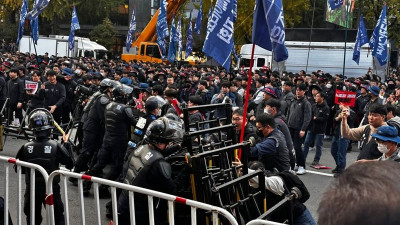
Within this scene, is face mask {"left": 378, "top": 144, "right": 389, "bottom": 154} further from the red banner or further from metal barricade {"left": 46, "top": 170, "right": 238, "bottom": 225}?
the red banner

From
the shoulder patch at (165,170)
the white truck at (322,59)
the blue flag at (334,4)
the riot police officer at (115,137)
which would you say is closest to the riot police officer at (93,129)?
the riot police officer at (115,137)

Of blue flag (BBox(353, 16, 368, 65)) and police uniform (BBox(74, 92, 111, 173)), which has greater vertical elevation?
blue flag (BBox(353, 16, 368, 65))

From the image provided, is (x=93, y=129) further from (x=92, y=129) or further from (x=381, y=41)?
(x=381, y=41)

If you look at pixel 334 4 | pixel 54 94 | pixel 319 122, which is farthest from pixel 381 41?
pixel 54 94

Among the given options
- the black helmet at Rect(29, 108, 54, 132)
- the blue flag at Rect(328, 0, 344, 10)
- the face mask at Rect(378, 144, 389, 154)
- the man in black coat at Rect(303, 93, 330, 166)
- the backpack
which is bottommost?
the man in black coat at Rect(303, 93, 330, 166)

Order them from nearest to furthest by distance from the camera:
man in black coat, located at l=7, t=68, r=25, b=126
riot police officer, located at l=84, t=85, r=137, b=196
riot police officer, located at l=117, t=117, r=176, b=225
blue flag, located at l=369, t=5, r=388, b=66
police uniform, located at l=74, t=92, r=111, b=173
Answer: riot police officer, located at l=117, t=117, r=176, b=225, riot police officer, located at l=84, t=85, r=137, b=196, police uniform, located at l=74, t=92, r=111, b=173, man in black coat, located at l=7, t=68, r=25, b=126, blue flag, located at l=369, t=5, r=388, b=66

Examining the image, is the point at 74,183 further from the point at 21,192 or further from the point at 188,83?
the point at 188,83

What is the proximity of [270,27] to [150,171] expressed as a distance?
2227 millimetres

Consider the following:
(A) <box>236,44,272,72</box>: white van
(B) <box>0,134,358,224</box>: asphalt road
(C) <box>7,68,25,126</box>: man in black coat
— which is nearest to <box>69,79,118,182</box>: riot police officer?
(B) <box>0,134,358,224</box>: asphalt road

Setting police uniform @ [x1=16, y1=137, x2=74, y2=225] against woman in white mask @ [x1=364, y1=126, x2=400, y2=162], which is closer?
police uniform @ [x1=16, y1=137, x2=74, y2=225]

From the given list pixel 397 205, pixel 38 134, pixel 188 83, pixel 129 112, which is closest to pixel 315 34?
pixel 188 83

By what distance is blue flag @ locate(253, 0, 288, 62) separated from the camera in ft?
19.5

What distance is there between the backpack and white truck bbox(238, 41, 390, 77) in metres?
21.6

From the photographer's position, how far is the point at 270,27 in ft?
19.5
